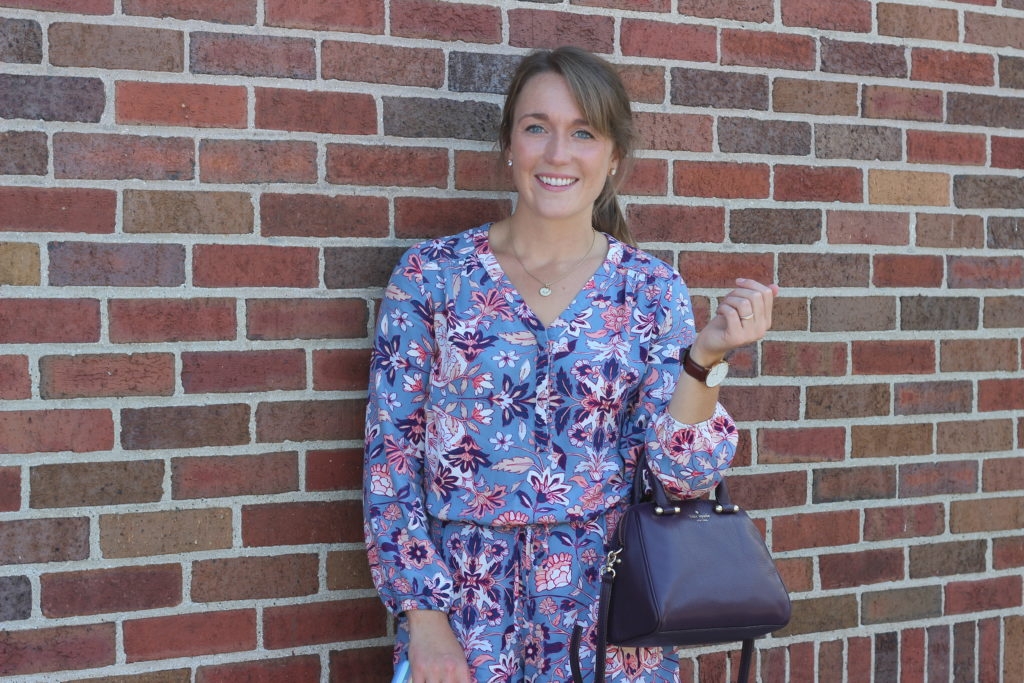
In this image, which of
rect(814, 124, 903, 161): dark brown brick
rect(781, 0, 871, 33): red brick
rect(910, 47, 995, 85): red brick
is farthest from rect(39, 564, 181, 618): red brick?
rect(910, 47, 995, 85): red brick

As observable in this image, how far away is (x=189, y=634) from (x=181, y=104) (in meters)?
1.10

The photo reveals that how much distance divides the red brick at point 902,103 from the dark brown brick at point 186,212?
162cm

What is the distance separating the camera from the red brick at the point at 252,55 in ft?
7.26

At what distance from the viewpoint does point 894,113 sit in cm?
285

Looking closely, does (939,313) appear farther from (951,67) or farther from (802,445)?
(951,67)

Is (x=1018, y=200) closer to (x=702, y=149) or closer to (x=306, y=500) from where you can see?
(x=702, y=149)

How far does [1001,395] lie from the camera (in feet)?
9.87

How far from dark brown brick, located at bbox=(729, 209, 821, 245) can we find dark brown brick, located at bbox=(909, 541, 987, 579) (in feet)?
2.99

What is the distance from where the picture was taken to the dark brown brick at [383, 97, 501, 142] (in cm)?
238

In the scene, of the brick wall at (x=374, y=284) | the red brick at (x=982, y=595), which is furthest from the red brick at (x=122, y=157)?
the red brick at (x=982, y=595)

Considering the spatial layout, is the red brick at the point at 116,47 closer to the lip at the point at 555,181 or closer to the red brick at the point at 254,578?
the lip at the point at 555,181

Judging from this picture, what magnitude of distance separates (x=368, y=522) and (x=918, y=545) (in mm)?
1603

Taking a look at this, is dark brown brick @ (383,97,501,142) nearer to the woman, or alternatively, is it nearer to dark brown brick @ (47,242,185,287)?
the woman

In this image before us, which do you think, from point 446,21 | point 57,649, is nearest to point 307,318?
point 446,21
